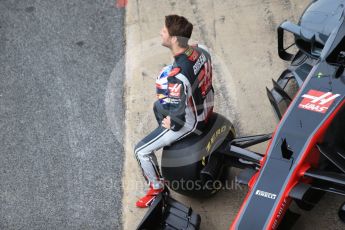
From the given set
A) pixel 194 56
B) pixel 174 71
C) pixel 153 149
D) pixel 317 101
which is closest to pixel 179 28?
pixel 194 56

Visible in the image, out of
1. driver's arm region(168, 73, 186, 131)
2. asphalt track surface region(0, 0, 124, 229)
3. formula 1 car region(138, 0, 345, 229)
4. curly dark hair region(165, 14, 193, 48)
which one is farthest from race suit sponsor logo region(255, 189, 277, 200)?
asphalt track surface region(0, 0, 124, 229)

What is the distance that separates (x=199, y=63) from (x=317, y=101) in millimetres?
1154

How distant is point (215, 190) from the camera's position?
6457mm

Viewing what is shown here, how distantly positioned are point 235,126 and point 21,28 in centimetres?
379

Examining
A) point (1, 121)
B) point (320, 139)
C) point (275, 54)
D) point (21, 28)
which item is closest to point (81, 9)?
point (21, 28)

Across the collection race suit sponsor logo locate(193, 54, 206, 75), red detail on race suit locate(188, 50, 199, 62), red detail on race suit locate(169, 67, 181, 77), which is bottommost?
red detail on race suit locate(169, 67, 181, 77)

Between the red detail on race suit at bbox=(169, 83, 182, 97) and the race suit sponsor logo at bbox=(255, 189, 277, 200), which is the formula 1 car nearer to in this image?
the race suit sponsor logo at bbox=(255, 189, 277, 200)

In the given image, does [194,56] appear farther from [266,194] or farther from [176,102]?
[266,194]

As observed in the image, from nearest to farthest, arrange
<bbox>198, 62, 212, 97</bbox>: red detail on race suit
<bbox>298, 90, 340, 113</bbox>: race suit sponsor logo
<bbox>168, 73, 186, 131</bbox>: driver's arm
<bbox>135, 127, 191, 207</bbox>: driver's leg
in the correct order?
<bbox>298, 90, 340, 113</bbox>: race suit sponsor logo, <bbox>168, 73, 186, 131</bbox>: driver's arm, <bbox>198, 62, 212, 97</bbox>: red detail on race suit, <bbox>135, 127, 191, 207</bbox>: driver's leg

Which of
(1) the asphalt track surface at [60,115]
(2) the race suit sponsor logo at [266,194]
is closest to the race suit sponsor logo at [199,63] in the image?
(2) the race suit sponsor logo at [266,194]

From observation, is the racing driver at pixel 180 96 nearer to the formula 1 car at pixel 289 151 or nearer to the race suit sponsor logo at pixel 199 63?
the race suit sponsor logo at pixel 199 63

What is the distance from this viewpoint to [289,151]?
5.41m

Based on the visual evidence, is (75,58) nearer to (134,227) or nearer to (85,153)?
(85,153)

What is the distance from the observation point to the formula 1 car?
521 centimetres
